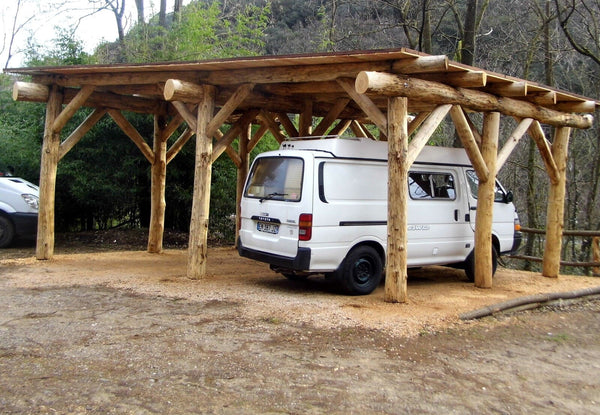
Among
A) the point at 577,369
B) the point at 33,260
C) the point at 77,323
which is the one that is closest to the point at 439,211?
the point at 577,369

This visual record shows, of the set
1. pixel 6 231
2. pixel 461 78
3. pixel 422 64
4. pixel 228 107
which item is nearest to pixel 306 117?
pixel 228 107

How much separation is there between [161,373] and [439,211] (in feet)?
17.3

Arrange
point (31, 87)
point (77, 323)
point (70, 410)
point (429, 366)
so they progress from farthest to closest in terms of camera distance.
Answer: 1. point (31, 87)
2. point (77, 323)
3. point (429, 366)
4. point (70, 410)

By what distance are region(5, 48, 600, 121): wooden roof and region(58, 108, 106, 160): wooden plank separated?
0.70 ft

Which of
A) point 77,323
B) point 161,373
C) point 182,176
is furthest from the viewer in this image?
point 182,176

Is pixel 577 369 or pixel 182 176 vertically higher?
pixel 182 176

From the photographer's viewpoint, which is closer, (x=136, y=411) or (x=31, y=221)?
(x=136, y=411)

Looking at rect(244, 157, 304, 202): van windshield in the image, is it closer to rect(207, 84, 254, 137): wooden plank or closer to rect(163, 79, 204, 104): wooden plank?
rect(207, 84, 254, 137): wooden plank

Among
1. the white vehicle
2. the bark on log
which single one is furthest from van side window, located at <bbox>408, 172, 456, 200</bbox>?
the white vehicle

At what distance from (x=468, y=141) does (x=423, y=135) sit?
121 cm

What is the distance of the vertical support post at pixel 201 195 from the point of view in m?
8.56

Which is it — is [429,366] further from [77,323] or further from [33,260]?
[33,260]

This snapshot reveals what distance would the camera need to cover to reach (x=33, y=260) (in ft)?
33.9

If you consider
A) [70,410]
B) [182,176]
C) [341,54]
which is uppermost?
[341,54]
